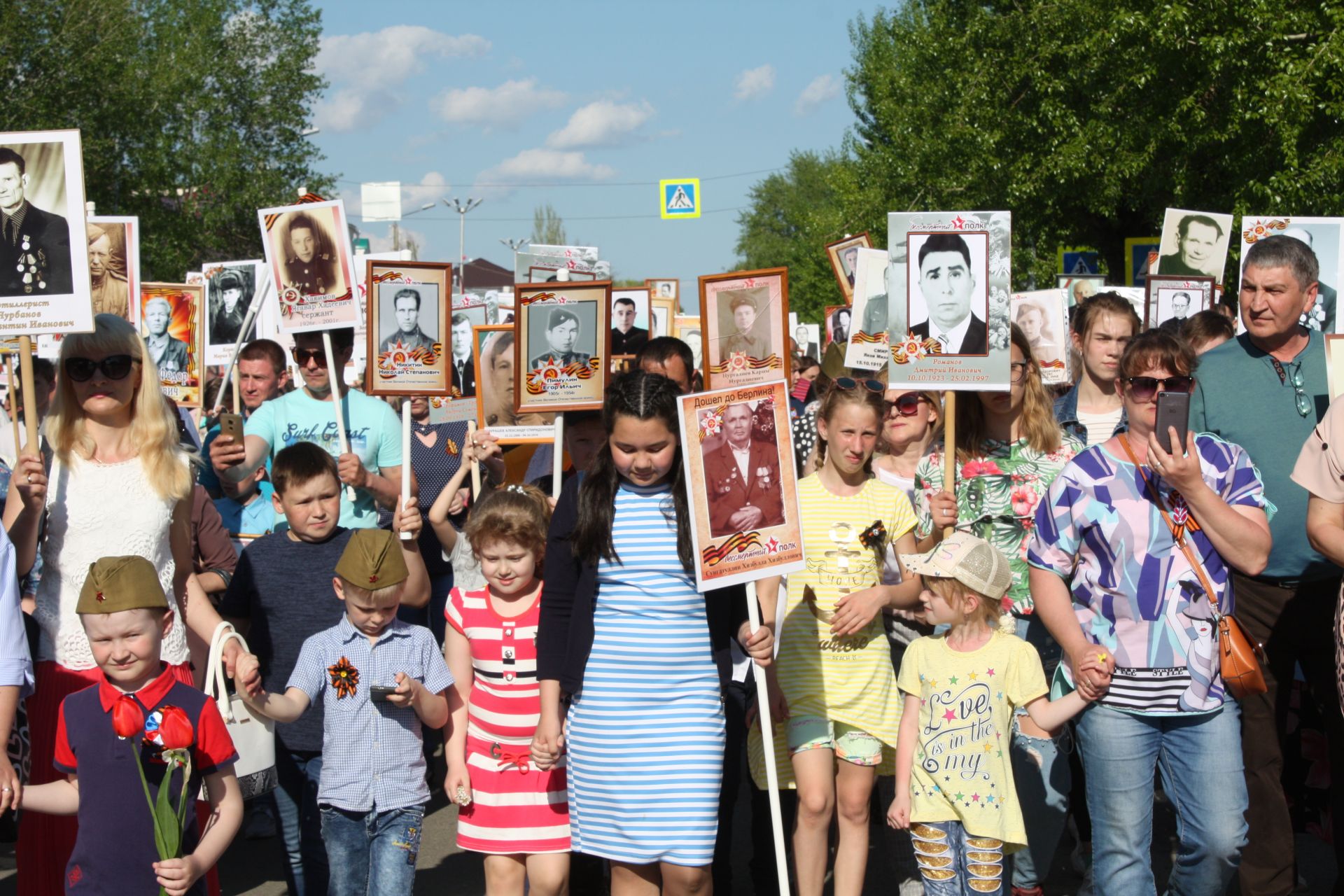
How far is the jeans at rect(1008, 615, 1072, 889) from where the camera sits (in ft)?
17.6

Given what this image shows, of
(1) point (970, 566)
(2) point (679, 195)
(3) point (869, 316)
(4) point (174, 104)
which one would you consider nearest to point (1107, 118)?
(2) point (679, 195)

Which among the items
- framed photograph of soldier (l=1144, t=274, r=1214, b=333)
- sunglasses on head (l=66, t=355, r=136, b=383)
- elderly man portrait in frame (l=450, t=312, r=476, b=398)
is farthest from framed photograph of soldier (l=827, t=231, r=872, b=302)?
sunglasses on head (l=66, t=355, r=136, b=383)

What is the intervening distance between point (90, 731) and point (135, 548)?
813 millimetres

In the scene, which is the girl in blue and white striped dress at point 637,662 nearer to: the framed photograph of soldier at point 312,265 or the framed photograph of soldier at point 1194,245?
the framed photograph of soldier at point 312,265

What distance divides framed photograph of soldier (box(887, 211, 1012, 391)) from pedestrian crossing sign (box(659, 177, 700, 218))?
1626cm

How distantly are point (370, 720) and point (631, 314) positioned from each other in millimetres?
7485

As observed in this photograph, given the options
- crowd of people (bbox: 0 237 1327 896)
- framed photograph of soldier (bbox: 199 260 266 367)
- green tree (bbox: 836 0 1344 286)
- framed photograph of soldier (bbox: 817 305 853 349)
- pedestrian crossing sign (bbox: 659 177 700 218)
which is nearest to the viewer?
crowd of people (bbox: 0 237 1327 896)

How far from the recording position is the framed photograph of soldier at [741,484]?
4.48 metres

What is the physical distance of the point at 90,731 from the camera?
13.2ft

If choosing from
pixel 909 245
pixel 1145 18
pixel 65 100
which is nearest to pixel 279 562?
pixel 909 245

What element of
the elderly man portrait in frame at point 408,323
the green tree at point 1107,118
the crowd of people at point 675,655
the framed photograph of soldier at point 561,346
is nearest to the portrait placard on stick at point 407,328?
the elderly man portrait in frame at point 408,323

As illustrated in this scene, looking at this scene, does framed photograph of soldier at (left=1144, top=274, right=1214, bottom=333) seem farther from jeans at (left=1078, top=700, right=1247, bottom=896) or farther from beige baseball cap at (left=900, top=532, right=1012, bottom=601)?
jeans at (left=1078, top=700, right=1247, bottom=896)

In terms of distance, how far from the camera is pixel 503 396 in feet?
24.9

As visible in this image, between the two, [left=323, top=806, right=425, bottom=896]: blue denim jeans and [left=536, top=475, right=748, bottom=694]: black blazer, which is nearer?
[left=536, top=475, right=748, bottom=694]: black blazer
